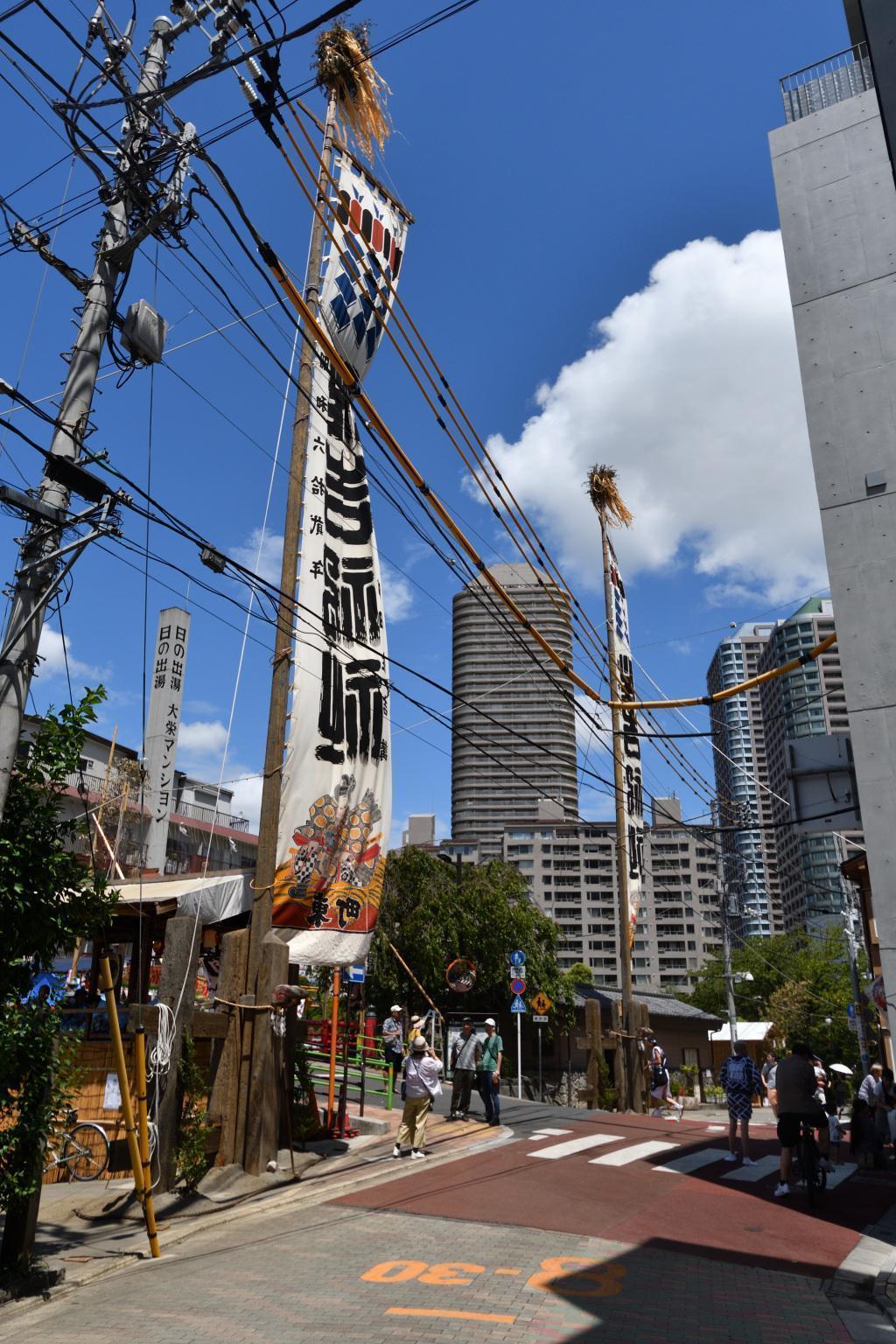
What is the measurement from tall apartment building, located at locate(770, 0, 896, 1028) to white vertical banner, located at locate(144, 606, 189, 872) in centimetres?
2095

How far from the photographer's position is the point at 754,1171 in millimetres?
12633

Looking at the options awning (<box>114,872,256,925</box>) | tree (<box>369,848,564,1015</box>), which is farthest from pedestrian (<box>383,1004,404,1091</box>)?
tree (<box>369,848,564,1015</box>)

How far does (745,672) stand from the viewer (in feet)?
516

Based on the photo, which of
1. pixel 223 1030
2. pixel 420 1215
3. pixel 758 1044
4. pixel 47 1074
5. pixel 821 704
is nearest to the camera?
pixel 47 1074

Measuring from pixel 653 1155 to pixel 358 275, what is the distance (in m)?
13.7

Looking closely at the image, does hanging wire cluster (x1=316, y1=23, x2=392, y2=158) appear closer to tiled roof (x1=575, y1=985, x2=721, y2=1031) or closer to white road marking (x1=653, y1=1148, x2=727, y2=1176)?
white road marking (x1=653, y1=1148, x2=727, y2=1176)

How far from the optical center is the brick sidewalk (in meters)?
6.29

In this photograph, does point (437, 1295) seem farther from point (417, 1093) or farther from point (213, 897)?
point (213, 897)

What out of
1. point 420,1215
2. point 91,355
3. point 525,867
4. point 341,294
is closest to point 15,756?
point 91,355

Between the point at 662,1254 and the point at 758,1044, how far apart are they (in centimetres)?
5215

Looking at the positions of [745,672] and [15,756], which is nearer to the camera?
[15,756]

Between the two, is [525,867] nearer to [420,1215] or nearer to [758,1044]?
[758,1044]

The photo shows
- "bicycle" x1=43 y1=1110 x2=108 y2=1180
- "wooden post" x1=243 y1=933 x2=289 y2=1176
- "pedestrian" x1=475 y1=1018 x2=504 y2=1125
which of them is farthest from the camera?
"pedestrian" x1=475 y1=1018 x2=504 y2=1125

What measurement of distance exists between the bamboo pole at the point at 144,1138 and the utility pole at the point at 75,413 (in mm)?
3082
